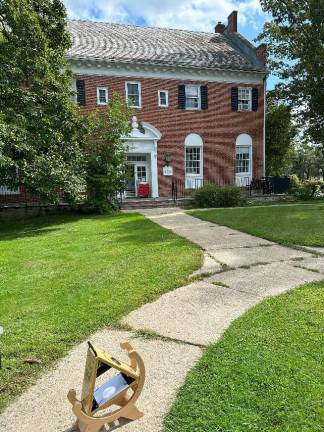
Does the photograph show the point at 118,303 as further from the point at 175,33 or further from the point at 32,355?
the point at 175,33

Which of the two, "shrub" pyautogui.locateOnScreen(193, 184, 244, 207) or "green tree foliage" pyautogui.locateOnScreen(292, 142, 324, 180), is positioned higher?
"green tree foliage" pyautogui.locateOnScreen(292, 142, 324, 180)

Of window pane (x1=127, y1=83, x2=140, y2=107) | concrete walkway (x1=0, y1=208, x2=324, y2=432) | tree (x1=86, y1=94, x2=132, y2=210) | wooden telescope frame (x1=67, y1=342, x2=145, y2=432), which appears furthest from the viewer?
window pane (x1=127, y1=83, x2=140, y2=107)

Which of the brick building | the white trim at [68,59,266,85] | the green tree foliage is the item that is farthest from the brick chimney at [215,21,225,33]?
the green tree foliage

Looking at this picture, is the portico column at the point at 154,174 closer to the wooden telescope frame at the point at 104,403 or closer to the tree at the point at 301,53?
the tree at the point at 301,53

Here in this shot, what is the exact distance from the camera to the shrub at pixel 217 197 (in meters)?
16.1

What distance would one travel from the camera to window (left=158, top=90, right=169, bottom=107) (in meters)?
20.6

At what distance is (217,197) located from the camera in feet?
52.8

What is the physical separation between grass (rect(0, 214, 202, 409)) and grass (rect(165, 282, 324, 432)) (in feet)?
3.75

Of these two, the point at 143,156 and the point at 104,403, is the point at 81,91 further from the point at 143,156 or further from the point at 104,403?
the point at 104,403

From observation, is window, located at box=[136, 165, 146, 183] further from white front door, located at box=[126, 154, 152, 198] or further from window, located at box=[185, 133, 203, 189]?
window, located at box=[185, 133, 203, 189]

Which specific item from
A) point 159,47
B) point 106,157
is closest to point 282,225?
point 106,157

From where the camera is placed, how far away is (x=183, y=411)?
7.21 feet

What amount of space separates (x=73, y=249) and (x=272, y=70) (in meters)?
20.8

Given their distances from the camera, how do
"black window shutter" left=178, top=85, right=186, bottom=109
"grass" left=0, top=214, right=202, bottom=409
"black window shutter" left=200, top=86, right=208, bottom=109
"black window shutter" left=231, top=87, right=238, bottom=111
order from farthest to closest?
1. "black window shutter" left=231, top=87, right=238, bottom=111
2. "black window shutter" left=200, top=86, right=208, bottom=109
3. "black window shutter" left=178, top=85, right=186, bottom=109
4. "grass" left=0, top=214, right=202, bottom=409
